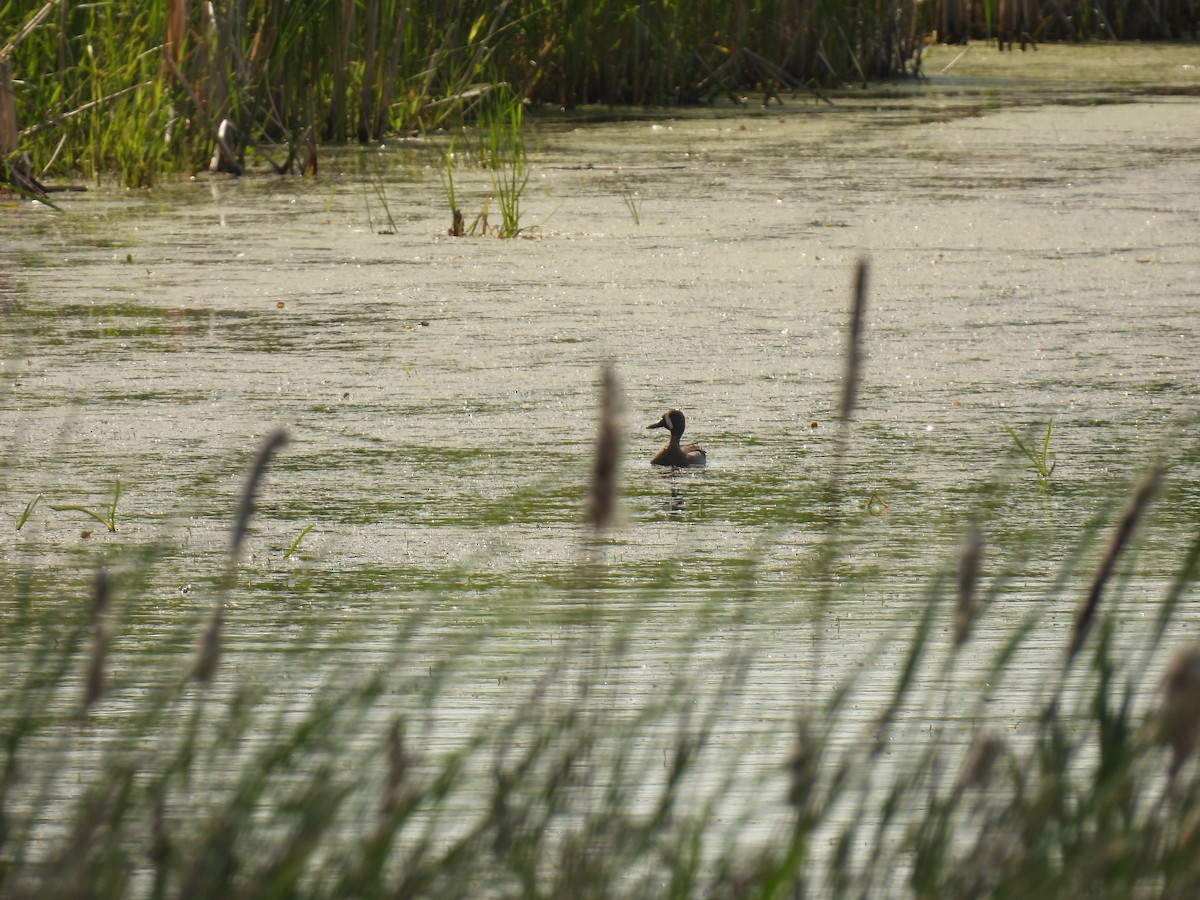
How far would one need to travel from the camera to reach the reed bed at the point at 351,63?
5.99 m

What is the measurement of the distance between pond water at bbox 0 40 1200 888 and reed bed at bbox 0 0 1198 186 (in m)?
0.26

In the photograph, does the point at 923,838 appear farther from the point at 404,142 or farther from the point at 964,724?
the point at 404,142

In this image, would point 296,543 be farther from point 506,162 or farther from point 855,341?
point 506,162

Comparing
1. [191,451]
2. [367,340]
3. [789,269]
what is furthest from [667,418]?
[789,269]

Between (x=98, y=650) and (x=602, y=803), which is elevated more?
(x=98, y=650)

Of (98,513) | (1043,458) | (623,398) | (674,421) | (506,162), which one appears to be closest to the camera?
(98,513)

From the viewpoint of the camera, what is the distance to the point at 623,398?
3551 mm

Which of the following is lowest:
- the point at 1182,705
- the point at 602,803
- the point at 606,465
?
the point at 602,803

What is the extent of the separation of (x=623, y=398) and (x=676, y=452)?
0.46 metres

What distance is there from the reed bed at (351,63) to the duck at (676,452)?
2641 millimetres

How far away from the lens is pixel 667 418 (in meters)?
3.16

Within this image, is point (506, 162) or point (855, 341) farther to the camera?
point (506, 162)

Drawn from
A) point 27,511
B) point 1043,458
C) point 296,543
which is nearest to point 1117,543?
point 296,543

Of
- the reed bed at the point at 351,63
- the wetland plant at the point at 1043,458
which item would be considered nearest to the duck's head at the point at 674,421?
the wetland plant at the point at 1043,458
